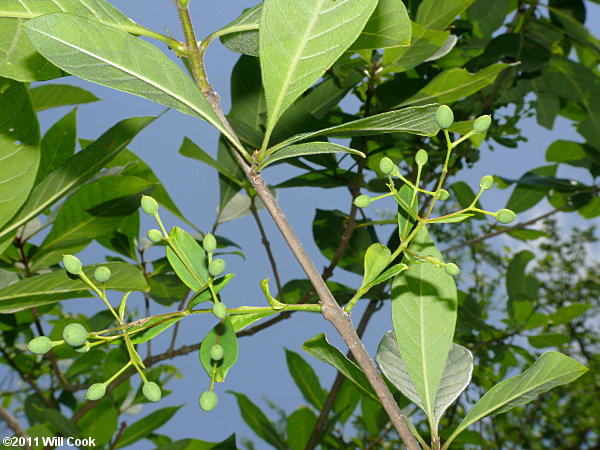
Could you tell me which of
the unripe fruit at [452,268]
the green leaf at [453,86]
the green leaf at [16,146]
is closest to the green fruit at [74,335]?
the unripe fruit at [452,268]

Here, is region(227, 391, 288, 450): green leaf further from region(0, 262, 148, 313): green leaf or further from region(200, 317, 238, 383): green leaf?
region(200, 317, 238, 383): green leaf

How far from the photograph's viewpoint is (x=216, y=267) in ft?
1.40

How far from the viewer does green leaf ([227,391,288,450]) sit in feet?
5.43

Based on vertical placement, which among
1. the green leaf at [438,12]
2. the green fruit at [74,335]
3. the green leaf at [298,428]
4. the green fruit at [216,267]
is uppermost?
the green leaf at [438,12]

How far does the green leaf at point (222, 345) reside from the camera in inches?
17.5

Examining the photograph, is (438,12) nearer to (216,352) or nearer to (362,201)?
(362,201)

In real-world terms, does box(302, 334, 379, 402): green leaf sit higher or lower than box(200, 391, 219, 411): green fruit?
lower

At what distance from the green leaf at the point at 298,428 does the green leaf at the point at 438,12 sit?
1.08 metres

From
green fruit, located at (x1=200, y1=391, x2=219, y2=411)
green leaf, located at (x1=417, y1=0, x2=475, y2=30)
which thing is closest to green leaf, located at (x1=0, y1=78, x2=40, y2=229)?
green fruit, located at (x1=200, y1=391, x2=219, y2=411)

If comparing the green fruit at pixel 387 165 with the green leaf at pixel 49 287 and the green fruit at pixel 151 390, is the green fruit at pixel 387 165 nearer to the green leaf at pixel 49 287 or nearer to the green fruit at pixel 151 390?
the green fruit at pixel 151 390

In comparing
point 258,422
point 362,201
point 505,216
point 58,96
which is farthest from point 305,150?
point 258,422

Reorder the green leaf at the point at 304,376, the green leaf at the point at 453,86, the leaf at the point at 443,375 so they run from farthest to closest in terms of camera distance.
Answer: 1. the green leaf at the point at 304,376
2. the green leaf at the point at 453,86
3. the leaf at the point at 443,375

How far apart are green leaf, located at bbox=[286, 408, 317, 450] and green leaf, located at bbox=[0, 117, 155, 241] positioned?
3.28 ft

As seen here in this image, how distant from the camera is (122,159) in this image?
1.36m
